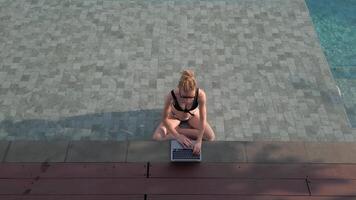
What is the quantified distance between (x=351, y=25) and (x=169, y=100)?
6.07 m

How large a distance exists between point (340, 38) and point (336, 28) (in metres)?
0.42

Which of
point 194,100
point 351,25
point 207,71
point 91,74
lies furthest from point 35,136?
point 351,25

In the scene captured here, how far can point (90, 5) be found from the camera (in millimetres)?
9641

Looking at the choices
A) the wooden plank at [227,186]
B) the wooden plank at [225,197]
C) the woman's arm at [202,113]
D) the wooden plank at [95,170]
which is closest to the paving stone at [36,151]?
the wooden plank at [95,170]

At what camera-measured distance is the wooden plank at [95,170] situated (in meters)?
6.15

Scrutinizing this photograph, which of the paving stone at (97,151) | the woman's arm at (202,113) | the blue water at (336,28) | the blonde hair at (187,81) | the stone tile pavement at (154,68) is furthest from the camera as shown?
the blue water at (336,28)

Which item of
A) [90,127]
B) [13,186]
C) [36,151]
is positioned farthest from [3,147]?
[90,127]

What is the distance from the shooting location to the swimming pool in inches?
318

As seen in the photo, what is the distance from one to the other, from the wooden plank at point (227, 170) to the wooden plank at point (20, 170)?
1.80 m

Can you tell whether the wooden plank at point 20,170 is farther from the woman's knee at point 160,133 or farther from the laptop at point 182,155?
the laptop at point 182,155

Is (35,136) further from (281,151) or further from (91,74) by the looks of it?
(281,151)

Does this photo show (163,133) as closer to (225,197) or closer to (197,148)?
(197,148)

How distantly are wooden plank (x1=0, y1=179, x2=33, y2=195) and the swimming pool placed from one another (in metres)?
5.77

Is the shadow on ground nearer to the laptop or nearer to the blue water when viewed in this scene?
the laptop
